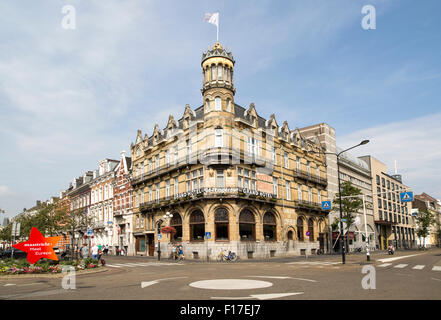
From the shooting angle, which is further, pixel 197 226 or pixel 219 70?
pixel 219 70

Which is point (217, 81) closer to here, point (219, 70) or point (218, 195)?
point (219, 70)

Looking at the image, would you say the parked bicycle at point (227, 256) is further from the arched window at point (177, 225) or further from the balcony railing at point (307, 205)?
the balcony railing at point (307, 205)

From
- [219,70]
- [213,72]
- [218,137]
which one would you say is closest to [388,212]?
[218,137]

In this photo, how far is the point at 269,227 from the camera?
38938mm

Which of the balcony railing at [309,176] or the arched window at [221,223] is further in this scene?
the balcony railing at [309,176]

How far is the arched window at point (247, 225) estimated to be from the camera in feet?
116

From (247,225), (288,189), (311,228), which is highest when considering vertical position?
(288,189)

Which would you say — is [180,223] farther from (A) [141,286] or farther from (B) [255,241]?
(A) [141,286]

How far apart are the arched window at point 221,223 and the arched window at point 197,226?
1519 mm

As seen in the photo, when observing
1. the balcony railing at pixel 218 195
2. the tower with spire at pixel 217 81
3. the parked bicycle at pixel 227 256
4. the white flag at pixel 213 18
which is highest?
the white flag at pixel 213 18

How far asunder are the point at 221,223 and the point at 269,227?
6951 millimetres

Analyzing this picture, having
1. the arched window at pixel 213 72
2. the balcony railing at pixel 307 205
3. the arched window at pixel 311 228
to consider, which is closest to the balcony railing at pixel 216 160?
the balcony railing at pixel 307 205

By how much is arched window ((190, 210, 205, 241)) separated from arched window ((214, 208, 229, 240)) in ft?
4.98

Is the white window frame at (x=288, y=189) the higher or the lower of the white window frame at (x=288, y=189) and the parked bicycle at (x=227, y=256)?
the higher
